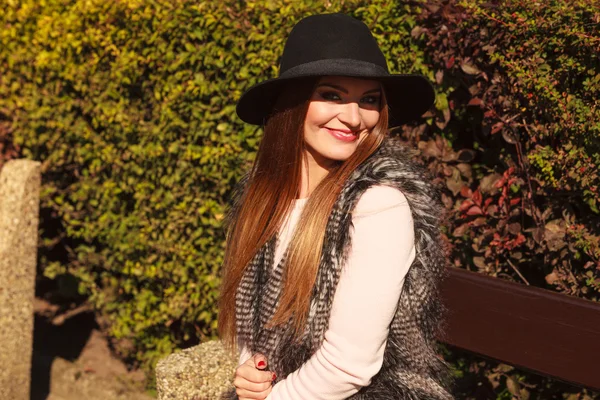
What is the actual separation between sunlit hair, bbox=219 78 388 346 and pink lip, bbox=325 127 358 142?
0.04 metres

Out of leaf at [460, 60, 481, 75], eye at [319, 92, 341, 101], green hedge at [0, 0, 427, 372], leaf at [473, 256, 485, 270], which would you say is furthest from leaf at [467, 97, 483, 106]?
eye at [319, 92, 341, 101]

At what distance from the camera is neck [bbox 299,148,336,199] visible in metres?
2.38

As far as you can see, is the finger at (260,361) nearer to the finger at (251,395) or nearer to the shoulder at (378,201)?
the finger at (251,395)

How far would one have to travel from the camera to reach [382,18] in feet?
10.4

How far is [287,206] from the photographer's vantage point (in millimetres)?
2408

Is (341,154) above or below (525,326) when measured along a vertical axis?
above

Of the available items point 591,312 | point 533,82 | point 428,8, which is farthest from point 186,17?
point 591,312

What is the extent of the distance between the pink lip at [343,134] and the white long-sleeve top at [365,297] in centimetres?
23

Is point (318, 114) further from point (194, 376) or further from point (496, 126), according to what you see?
point (194, 376)

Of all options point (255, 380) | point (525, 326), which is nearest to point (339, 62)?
point (255, 380)

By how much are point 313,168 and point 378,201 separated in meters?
0.40

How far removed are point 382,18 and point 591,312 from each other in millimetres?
1555

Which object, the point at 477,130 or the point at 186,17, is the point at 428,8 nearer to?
the point at 477,130

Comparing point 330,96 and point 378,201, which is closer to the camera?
point 378,201
